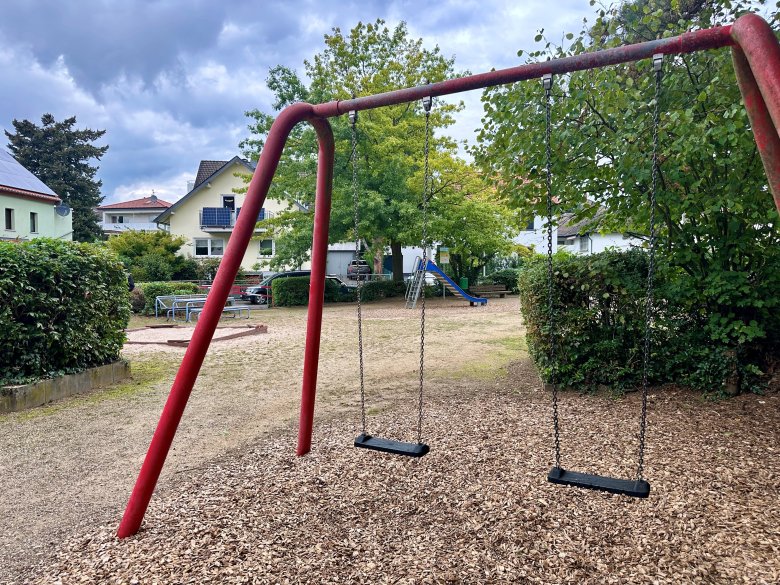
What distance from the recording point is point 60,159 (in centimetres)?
3747

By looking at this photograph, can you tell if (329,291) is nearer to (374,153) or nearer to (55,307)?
(374,153)

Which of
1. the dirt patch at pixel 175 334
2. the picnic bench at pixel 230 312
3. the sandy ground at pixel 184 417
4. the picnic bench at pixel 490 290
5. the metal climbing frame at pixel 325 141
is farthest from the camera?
the picnic bench at pixel 490 290

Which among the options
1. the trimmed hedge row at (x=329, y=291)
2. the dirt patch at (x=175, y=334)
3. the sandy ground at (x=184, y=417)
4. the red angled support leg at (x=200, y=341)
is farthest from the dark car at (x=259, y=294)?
the red angled support leg at (x=200, y=341)

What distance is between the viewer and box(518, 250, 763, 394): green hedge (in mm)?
5000

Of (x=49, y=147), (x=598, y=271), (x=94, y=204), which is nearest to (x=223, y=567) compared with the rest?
(x=598, y=271)

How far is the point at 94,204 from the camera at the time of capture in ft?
121

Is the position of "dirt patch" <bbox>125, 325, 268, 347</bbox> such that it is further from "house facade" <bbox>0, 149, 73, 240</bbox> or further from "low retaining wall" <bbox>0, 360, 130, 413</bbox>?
"house facade" <bbox>0, 149, 73, 240</bbox>

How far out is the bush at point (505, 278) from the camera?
25.2m

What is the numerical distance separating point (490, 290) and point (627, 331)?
19027 mm

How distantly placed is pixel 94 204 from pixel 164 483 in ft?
128

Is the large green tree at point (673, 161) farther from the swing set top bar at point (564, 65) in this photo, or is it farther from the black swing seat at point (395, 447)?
the black swing seat at point (395, 447)

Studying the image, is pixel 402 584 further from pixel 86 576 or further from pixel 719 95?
pixel 719 95

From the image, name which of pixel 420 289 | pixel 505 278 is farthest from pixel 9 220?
pixel 505 278

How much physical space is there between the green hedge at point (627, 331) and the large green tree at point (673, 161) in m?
0.11
